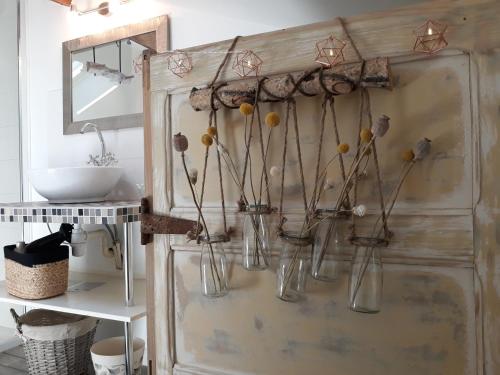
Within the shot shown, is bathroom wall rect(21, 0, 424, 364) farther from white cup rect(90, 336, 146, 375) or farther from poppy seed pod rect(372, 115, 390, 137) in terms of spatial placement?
poppy seed pod rect(372, 115, 390, 137)

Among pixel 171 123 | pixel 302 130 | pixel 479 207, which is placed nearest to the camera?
pixel 479 207

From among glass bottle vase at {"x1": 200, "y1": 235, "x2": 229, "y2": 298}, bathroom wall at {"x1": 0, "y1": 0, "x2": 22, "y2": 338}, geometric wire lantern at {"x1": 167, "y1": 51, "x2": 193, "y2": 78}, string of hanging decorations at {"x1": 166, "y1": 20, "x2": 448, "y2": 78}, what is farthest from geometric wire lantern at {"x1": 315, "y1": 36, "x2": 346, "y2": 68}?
bathroom wall at {"x1": 0, "y1": 0, "x2": 22, "y2": 338}

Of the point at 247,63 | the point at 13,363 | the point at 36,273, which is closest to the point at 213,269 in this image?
the point at 247,63

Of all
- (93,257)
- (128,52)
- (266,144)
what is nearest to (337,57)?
(266,144)

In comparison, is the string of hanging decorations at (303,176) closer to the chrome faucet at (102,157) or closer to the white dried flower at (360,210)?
the white dried flower at (360,210)

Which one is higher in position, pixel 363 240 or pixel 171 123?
pixel 171 123

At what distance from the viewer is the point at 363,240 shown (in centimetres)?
82

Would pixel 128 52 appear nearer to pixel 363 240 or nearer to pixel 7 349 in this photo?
pixel 363 240

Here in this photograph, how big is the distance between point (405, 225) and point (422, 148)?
16 centimetres

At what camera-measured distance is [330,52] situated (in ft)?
2.82

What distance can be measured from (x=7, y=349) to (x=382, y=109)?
7.13 ft

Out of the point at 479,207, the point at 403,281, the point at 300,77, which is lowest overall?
the point at 403,281

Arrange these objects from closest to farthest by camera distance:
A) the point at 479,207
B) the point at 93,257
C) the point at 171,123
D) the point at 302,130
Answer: the point at 479,207, the point at 302,130, the point at 171,123, the point at 93,257

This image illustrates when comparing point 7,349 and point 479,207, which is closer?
point 479,207
